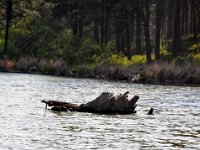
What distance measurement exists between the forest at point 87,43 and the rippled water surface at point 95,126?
2256 cm

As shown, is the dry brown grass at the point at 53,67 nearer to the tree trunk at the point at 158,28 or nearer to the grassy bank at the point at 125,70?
the grassy bank at the point at 125,70

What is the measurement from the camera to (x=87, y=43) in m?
77.5

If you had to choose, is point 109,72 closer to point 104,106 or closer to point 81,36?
point 81,36

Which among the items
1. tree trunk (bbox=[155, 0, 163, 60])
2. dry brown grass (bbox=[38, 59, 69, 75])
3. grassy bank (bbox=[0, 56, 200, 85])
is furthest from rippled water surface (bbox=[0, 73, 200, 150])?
tree trunk (bbox=[155, 0, 163, 60])

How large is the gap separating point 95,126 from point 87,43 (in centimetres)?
5335

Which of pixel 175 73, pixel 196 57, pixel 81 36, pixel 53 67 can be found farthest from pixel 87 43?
pixel 175 73

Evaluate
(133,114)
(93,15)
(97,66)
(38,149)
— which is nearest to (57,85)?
(97,66)

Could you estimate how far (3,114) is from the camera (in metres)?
27.4

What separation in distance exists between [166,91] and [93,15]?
1539 inches

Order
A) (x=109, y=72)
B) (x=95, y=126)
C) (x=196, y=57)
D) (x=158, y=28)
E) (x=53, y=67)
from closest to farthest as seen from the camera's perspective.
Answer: (x=95, y=126), (x=109, y=72), (x=53, y=67), (x=196, y=57), (x=158, y=28)

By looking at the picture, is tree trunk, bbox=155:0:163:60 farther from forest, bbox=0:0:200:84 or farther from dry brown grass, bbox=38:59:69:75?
dry brown grass, bbox=38:59:69:75

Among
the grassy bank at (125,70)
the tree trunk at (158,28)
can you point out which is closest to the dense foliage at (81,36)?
the tree trunk at (158,28)

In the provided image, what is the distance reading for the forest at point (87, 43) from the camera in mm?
62938

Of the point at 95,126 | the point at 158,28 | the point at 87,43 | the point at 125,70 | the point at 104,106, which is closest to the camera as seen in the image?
the point at 95,126
